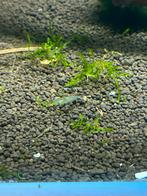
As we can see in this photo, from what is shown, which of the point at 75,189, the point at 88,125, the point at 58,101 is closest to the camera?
the point at 75,189

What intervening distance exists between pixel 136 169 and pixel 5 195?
0.72 metres

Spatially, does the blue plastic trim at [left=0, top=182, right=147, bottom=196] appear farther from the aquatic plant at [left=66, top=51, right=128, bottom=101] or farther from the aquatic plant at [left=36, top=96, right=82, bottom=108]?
the aquatic plant at [left=66, top=51, right=128, bottom=101]

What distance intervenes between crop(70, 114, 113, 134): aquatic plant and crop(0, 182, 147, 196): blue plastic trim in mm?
584

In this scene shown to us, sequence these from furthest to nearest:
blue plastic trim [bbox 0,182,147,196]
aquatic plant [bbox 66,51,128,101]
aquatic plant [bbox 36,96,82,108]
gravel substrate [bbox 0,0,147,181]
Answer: aquatic plant [bbox 66,51,128,101] → aquatic plant [bbox 36,96,82,108] → gravel substrate [bbox 0,0,147,181] → blue plastic trim [bbox 0,182,147,196]

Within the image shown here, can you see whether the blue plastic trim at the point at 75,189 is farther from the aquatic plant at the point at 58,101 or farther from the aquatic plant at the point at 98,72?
the aquatic plant at the point at 98,72

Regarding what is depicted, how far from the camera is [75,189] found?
2744 mm

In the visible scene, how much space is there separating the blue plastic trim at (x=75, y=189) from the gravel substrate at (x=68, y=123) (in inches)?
6.9

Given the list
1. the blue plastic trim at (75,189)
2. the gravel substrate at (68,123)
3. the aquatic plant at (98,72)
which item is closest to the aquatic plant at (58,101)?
the gravel substrate at (68,123)

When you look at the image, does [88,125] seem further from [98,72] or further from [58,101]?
[98,72]

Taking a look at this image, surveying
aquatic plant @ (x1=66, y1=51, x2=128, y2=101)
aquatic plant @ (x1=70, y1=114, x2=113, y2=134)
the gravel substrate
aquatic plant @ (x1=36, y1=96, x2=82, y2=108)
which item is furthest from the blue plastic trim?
aquatic plant @ (x1=66, y1=51, x2=128, y2=101)

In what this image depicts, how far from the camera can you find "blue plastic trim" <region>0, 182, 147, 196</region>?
8.93 ft

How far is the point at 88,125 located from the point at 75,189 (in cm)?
64

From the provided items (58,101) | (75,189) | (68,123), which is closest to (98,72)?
A: (58,101)

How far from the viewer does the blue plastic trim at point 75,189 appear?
2.72 m
